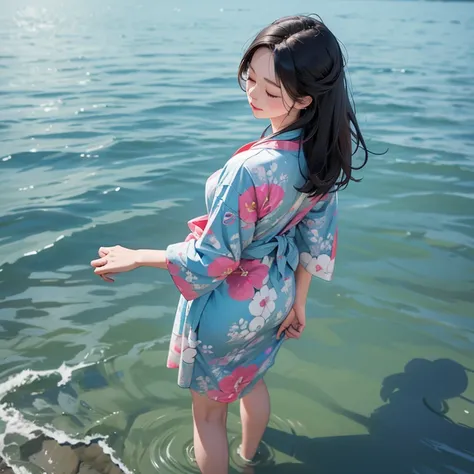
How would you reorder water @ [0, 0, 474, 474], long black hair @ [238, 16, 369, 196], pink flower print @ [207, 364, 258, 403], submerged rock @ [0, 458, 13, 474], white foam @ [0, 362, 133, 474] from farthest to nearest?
1. water @ [0, 0, 474, 474]
2. white foam @ [0, 362, 133, 474]
3. submerged rock @ [0, 458, 13, 474]
4. pink flower print @ [207, 364, 258, 403]
5. long black hair @ [238, 16, 369, 196]

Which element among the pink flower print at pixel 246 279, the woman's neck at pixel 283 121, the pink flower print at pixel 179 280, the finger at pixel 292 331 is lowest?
the finger at pixel 292 331

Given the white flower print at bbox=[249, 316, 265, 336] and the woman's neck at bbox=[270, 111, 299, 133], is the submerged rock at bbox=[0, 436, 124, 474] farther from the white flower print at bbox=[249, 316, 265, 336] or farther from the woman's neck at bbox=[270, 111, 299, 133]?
the woman's neck at bbox=[270, 111, 299, 133]

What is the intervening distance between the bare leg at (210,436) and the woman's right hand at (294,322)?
391 millimetres

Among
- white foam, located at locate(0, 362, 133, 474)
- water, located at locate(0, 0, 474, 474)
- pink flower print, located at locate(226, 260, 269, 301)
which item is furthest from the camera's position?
water, located at locate(0, 0, 474, 474)

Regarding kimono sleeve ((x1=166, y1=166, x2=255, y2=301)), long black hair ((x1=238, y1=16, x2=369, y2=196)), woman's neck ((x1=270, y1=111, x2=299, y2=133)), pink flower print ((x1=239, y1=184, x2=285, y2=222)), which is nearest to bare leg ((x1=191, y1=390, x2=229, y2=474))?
kimono sleeve ((x1=166, y1=166, x2=255, y2=301))

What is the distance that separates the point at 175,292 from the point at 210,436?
2029 millimetres

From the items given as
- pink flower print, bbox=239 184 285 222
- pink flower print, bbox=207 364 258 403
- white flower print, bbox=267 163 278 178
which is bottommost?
pink flower print, bbox=207 364 258 403

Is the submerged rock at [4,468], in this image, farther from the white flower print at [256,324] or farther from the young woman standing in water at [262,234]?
Answer: the white flower print at [256,324]

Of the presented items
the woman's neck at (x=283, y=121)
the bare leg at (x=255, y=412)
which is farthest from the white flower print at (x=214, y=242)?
the bare leg at (x=255, y=412)

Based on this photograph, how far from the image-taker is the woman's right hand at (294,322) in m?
2.54

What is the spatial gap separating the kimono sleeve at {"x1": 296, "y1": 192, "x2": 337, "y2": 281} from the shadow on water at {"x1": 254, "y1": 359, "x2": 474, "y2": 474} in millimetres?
1094

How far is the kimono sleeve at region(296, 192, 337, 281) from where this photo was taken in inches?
96.7

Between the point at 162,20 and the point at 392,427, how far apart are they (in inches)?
957

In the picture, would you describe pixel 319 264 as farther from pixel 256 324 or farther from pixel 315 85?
pixel 315 85
